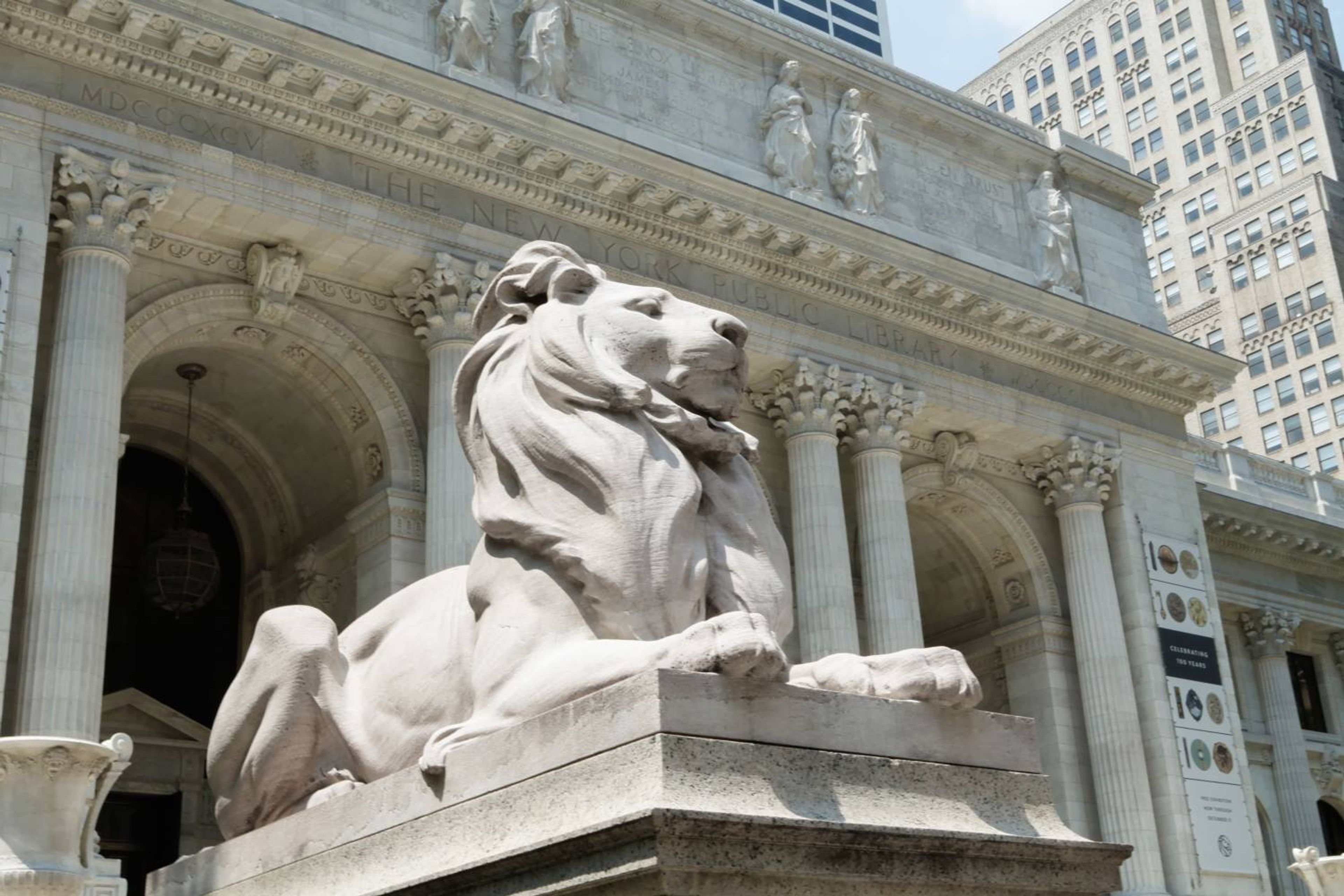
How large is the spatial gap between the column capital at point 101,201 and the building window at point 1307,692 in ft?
105

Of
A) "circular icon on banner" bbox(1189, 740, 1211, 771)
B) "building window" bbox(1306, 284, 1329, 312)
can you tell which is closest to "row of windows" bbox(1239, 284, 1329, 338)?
"building window" bbox(1306, 284, 1329, 312)

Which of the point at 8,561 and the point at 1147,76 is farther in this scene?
the point at 1147,76

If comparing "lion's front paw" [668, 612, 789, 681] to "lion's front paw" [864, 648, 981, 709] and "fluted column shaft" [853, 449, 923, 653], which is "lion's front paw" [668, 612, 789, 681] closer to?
"lion's front paw" [864, 648, 981, 709]

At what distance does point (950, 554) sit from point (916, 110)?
882cm

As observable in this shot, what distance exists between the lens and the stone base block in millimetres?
4023

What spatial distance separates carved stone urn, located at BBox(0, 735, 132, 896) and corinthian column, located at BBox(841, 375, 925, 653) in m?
18.2

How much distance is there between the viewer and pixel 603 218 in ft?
80.6

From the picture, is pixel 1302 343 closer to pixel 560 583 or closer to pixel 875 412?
pixel 875 412

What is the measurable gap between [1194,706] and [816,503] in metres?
9.15

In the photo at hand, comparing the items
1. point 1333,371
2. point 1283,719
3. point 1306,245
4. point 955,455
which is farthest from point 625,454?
point 1306,245

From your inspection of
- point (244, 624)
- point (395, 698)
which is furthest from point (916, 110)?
point (395, 698)

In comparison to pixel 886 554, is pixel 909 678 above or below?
below

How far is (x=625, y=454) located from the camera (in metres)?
5.06

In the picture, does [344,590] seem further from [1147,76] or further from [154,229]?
[1147,76]
